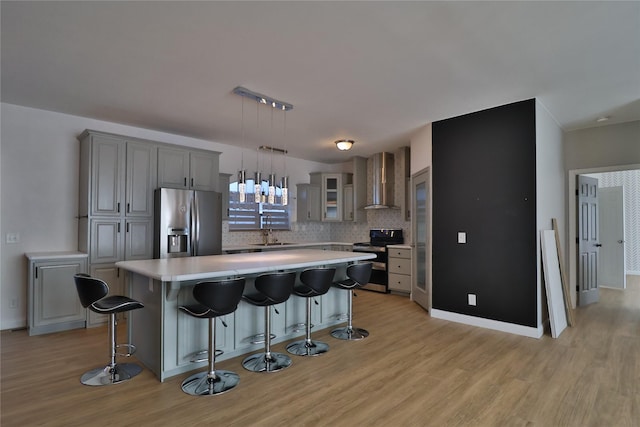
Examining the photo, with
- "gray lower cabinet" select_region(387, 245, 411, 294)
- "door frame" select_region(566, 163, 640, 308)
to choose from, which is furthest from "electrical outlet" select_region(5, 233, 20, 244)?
"door frame" select_region(566, 163, 640, 308)

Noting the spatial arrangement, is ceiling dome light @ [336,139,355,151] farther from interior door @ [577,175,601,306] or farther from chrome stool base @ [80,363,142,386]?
chrome stool base @ [80,363,142,386]

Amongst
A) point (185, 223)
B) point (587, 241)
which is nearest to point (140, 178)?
point (185, 223)

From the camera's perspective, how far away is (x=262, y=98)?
379cm

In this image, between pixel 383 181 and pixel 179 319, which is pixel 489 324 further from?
pixel 179 319

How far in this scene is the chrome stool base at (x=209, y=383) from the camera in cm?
262

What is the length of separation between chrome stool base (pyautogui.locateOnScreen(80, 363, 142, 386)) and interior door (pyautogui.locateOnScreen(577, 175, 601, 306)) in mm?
6240

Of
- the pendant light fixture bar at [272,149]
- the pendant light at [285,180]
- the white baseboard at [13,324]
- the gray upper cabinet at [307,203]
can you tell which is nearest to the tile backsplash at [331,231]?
the gray upper cabinet at [307,203]

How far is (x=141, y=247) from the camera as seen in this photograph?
15.4ft

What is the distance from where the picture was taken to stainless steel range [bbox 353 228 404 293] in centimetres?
639

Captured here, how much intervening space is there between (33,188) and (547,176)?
6451 mm

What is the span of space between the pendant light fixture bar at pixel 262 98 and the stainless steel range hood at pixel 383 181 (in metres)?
3.10

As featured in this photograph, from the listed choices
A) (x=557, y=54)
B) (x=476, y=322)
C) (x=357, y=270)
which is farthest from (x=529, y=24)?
(x=476, y=322)

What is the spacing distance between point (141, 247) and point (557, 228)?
18.4 ft

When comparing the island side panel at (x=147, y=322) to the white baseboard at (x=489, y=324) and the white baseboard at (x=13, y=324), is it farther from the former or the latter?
the white baseboard at (x=489, y=324)
